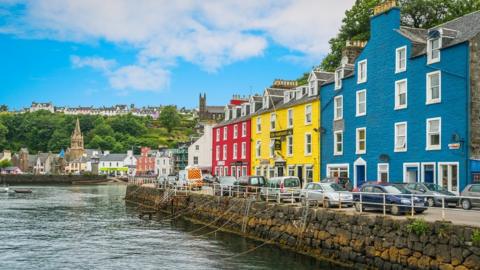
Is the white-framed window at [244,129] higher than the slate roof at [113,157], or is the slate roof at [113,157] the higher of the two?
the white-framed window at [244,129]

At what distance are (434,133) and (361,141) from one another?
297 inches

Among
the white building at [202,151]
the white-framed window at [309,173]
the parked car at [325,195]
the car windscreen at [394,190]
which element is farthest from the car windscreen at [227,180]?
the white building at [202,151]

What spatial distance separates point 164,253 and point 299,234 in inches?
283

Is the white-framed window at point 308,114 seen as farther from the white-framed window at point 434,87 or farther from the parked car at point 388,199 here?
the parked car at point 388,199

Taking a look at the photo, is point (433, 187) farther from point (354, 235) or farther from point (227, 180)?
point (227, 180)

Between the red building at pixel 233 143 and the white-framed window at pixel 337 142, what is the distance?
16484mm

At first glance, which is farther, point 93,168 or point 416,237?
point 93,168

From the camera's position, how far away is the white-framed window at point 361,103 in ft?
133

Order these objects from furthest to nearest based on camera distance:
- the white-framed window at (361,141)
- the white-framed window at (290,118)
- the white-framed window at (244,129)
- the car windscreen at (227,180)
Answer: the white-framed window at (244,129) < the white-framed window at (290,118) < the car windscreen at (227,180) < the white-framed window at (361,141)

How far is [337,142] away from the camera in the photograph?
4359 cm

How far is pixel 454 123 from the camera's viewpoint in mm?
32312

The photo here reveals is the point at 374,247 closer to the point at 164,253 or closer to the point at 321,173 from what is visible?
the point at 164,253

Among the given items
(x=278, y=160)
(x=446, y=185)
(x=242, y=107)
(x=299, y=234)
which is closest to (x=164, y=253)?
(x=299, y=234)

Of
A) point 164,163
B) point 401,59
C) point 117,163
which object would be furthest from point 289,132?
point 117,163
